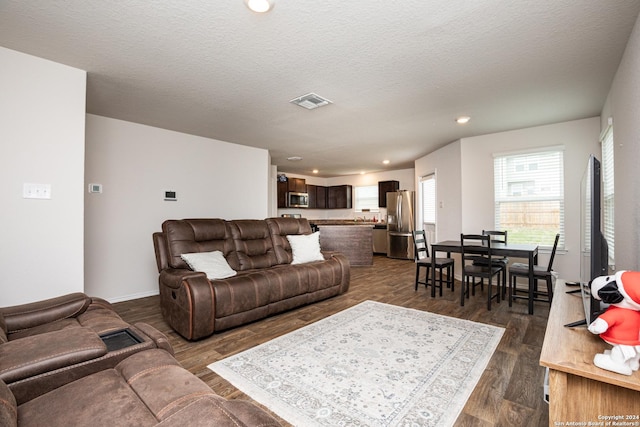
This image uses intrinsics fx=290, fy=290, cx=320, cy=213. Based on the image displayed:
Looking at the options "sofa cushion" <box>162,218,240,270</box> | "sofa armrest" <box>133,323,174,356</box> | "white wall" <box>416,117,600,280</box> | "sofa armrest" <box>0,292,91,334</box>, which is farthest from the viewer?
"white wall" <box>416,117,600,280</box>

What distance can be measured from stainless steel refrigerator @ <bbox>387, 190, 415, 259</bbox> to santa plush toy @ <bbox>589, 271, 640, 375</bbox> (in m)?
6.28

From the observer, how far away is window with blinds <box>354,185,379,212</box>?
8.87 meters

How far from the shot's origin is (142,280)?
13.6 ft

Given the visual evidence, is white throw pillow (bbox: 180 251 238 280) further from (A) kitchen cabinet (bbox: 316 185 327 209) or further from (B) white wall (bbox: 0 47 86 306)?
(A) kitchen cabinet (bbox: 316 185 327 209)

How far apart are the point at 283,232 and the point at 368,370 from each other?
2520 millimetres

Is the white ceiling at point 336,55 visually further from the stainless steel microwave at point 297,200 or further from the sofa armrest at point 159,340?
the stainless steel microwave at point 297,200

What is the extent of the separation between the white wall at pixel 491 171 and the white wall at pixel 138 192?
3.89 metres

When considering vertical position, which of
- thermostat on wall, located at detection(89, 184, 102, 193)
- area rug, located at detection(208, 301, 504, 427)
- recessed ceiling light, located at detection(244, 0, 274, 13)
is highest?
recessed ceiling light, located at detection(244, 0, 274, 13)

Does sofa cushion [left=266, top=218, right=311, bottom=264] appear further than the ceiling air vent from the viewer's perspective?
Yes

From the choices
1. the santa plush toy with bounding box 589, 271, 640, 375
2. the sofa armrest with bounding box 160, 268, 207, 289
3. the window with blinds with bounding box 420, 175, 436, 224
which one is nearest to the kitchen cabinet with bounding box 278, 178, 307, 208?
the window with blinds with bounding box 420, 175, 436, 224

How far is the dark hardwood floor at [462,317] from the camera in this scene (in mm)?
1728

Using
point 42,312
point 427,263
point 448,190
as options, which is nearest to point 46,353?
point 42,312

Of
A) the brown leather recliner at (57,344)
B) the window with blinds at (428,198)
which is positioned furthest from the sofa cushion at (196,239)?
the window with blinds at (428,198)

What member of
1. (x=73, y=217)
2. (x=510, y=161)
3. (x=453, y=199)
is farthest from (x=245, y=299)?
(x=510, y=161)
